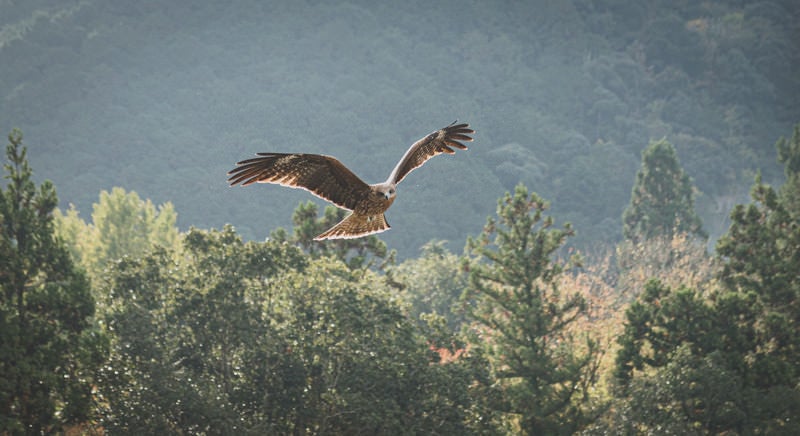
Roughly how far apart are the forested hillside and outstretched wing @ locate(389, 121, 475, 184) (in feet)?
284

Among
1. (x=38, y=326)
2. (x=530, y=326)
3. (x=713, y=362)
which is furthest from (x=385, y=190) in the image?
(x=530, y=326)

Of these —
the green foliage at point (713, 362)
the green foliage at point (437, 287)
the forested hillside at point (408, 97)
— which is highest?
the forested hillside at point (408, 97)

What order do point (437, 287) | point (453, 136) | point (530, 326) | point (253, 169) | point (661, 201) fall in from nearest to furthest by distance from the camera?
point (253, 169), point (453, 136), point (530, 326), point (437, 287), point (661, 201)

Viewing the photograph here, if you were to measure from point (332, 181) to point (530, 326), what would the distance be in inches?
693

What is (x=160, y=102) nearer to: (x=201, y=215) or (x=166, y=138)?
(x=166, y=138)

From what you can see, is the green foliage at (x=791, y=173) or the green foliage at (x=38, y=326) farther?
the green foliage at (x=791, y=173)

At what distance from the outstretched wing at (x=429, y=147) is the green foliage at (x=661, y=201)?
1763 inches

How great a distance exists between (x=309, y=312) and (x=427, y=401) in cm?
366

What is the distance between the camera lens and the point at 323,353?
21.1m

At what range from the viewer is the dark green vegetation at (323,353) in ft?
63.6

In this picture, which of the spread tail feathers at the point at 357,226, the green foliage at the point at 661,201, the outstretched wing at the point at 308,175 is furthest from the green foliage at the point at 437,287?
the outstretched wing at the point at 308,175

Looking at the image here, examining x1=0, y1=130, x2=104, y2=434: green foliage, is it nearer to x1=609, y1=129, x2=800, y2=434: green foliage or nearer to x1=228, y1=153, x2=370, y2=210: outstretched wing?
x1=228, y1=153, x2=370, y2=210: outstretched wing

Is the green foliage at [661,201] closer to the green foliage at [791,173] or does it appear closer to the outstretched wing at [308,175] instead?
the green foliage at [791,173]

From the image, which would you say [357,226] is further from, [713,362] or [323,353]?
[713,362]
